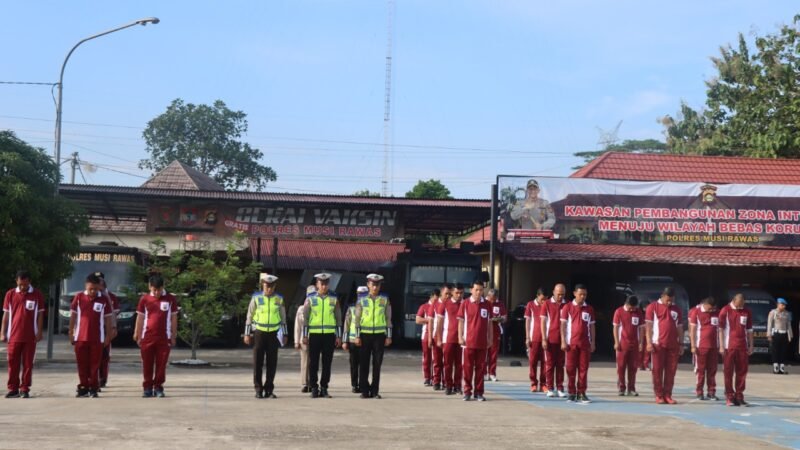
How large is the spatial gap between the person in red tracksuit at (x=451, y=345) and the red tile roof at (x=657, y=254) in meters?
11.9

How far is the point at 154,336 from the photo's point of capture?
16172 millimetres

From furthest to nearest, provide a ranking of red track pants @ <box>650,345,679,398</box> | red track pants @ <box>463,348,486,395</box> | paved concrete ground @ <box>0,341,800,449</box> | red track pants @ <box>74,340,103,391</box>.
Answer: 1. red track pants @ <box>650,345,679,398</box>
2. red track pants @ <box>463,348,486,395</box>
3. red track pants @ <box>74,340,103,391</box>
4. paved concrete ground @ <box>0,341,800,449</box>

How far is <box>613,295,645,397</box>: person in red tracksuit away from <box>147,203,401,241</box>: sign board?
51.8 feet

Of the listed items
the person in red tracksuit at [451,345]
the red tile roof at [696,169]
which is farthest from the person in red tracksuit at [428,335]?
the red tile roof at [696,169]

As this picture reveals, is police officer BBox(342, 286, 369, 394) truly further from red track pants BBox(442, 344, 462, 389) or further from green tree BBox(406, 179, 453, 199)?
green tree BBox(406, 179, 453, 199)

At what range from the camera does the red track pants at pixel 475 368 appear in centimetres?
1691

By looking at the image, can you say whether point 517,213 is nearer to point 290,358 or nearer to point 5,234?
point 290,358

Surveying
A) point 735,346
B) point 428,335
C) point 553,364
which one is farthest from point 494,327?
point 735,346

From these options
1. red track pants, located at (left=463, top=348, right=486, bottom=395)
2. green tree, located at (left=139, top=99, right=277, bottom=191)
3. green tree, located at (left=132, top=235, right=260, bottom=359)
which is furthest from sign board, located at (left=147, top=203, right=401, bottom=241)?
green tree, located at (left=139, top=99, right=277, bottom=191)

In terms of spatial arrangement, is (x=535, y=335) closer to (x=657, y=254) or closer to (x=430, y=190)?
(x=657, y=254)

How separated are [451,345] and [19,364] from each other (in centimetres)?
679

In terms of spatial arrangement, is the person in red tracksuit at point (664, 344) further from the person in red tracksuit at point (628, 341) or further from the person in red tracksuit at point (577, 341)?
the person in red tracksuit at point (577, 341)

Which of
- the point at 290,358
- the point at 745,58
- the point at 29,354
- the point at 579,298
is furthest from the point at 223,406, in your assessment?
the point at 745,58

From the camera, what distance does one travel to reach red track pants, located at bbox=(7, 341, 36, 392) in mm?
15906
